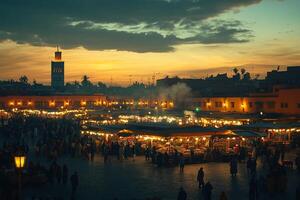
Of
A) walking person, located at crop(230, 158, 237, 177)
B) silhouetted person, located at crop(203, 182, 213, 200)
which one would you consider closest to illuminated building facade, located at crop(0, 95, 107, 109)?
walking person, located at crop(230, 158, 237, 177)

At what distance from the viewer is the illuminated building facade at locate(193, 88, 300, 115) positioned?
51.7 metres

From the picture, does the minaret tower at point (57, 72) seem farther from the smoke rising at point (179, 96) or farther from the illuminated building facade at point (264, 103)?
the illuminated building facade at point (264, 103)

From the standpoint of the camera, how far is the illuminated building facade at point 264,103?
5166cm

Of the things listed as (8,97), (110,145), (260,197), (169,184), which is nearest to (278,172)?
(260,197)

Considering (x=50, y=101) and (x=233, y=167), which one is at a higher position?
(x=50, y=101)

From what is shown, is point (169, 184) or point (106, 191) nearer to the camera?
point (106, 191)

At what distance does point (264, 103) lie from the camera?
55.1 metres

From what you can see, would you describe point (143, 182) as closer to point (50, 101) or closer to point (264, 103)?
point (264, 103)

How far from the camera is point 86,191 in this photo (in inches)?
767

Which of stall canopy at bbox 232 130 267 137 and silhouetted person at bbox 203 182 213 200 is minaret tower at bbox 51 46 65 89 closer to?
stall canopy at bbox 232 130 267 137

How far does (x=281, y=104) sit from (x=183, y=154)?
28.7 m

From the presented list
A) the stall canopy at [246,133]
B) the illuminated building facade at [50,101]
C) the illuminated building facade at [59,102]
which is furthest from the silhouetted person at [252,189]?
the illuminated building facade at [50,101]

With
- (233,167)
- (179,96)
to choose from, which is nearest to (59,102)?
(179,96)

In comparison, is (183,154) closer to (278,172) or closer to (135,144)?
(135,144)
